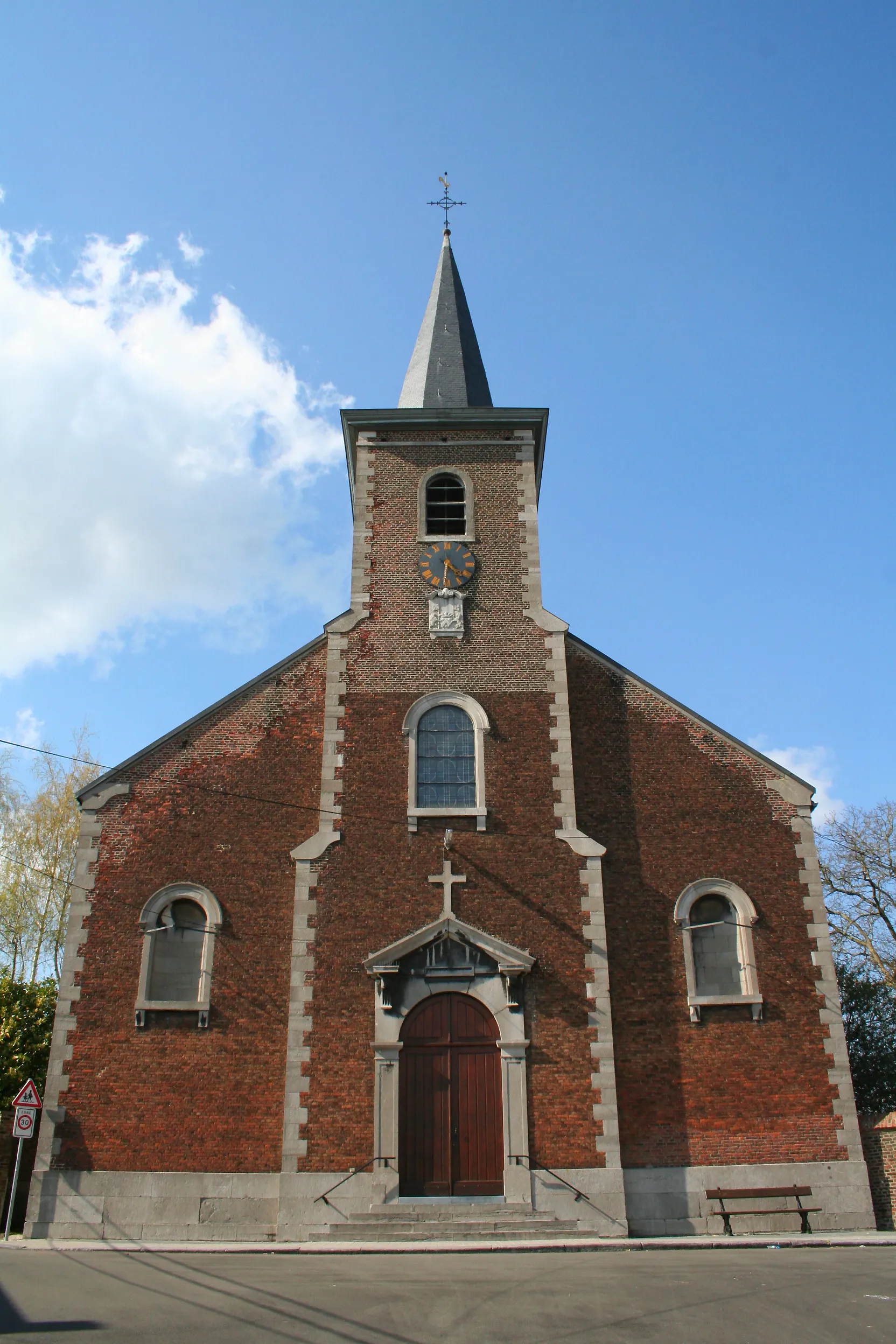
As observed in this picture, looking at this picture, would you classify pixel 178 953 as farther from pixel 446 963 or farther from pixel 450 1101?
pixel 450 1101

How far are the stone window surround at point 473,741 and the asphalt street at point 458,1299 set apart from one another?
20.2 feet

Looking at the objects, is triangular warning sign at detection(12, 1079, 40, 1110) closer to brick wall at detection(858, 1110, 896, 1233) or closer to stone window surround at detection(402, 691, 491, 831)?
stone window surround at detection(402, 691, 491, 831)

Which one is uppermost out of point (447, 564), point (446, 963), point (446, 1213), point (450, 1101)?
point (447, 564)

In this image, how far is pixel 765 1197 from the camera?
1441 centimetres

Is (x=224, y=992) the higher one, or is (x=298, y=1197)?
(x=224, y=992)

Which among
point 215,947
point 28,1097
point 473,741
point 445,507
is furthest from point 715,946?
point 28,1097


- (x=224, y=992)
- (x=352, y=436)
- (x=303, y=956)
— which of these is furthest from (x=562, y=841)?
(x=352, y=436)

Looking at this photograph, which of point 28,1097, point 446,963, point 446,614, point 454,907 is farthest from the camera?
point 446,614

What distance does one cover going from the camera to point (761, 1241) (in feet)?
42.9

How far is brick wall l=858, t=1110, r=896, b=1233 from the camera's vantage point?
14914mm

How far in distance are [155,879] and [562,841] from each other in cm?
640

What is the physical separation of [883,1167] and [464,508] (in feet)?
41.6

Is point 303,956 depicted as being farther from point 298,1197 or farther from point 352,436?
point 352,436

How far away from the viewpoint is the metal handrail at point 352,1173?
1395cm
